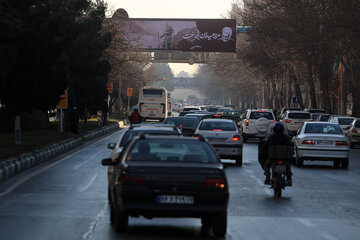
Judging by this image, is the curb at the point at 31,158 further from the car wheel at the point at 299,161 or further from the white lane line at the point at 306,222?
the white lane line at the point at 306,222

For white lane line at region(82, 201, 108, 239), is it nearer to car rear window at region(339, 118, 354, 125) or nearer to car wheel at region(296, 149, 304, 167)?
car wheel at region(296, 149, 304, 167)

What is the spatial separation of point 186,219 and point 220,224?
2.05m

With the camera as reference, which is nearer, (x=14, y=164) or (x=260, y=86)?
(x=14, y=164)

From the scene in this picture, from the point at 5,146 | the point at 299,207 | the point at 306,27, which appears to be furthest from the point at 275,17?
the point at 299,207

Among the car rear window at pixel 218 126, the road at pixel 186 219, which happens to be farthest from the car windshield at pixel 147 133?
the car rear window at pixel 218 126

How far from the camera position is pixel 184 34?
81.8 metres

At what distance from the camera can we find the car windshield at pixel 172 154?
36.8ft

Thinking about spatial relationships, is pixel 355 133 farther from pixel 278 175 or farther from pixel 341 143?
pixel 278 175

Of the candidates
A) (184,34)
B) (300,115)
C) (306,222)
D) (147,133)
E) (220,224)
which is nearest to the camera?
(220,224)

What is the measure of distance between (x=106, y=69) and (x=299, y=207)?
37461 millimetres

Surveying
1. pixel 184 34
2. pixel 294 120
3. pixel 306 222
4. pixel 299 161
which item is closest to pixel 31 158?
pixel 299 161

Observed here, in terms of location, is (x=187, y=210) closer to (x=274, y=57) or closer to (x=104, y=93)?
(x=104, y=93)

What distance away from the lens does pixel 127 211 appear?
10781 mm

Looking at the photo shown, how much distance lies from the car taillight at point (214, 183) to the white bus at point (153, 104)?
201ft
